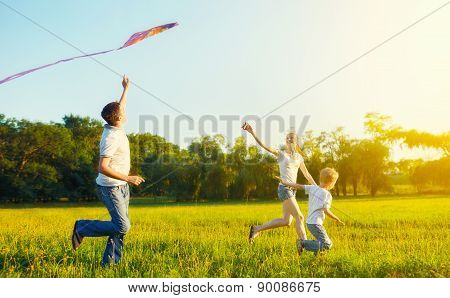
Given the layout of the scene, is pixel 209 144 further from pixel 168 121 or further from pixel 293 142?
pixel 293 142

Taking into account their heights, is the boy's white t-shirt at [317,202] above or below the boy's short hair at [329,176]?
below

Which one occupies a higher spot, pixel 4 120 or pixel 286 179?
pixel 4 120

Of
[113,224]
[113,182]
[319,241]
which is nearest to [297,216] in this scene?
[319,241]

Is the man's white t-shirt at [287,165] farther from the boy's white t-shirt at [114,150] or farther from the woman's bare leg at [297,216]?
the boy's white t-shirt at [114,150]

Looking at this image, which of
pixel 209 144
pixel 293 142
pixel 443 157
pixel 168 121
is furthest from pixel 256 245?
pixel 443 157

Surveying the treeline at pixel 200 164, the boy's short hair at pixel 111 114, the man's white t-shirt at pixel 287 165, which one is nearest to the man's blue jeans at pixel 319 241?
the man's white t-shirt at pixel 287 165

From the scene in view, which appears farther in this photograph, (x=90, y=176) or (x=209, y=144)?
(x=90, y=176)

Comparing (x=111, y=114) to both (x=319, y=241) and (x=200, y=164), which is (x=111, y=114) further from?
(x=200, y=164)

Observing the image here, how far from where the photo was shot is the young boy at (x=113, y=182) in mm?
5668

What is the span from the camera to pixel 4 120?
5372 cm

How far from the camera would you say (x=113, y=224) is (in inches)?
235

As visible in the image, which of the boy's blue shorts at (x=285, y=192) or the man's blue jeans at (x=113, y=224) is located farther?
the boy's blue shorts at (x=285, y=192)

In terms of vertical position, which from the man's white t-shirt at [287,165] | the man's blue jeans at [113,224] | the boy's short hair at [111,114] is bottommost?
the man's blue jeans at [113,224]
